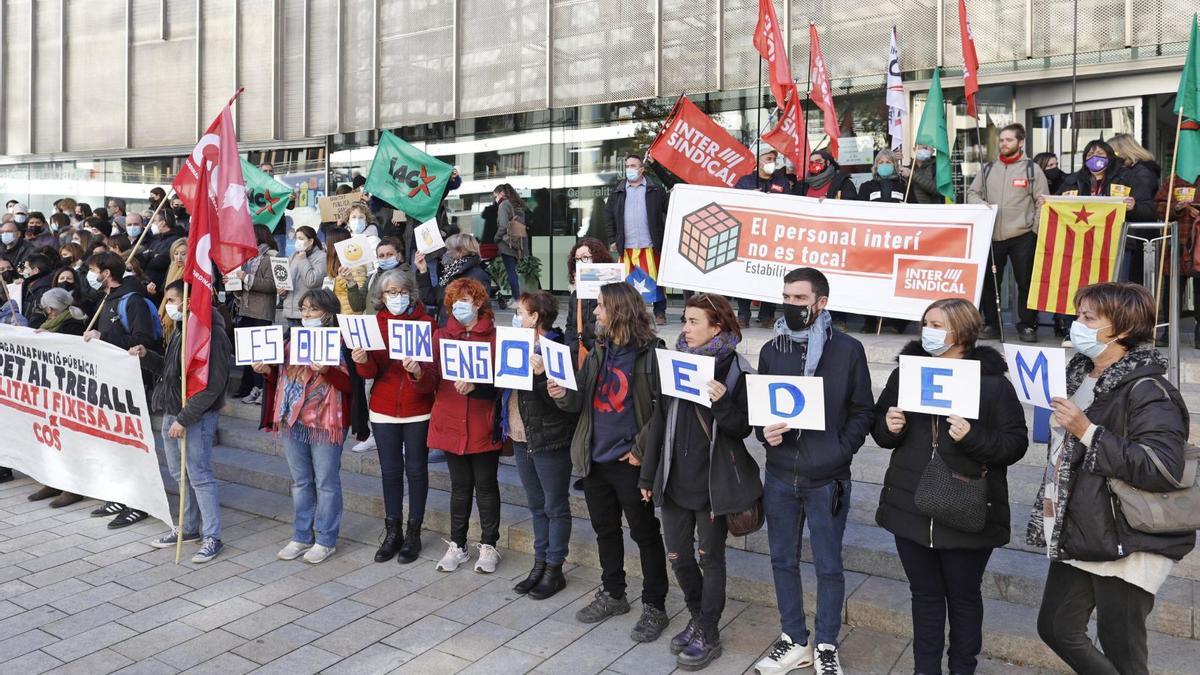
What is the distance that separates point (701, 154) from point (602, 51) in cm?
663

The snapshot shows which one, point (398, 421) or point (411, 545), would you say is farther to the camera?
point (411, 545)

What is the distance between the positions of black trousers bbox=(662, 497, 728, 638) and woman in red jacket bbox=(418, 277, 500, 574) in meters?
1.64

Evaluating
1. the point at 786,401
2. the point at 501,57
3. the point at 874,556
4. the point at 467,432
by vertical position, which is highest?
the point at 501,57

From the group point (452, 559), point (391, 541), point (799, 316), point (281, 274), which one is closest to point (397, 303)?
point (391, 541)

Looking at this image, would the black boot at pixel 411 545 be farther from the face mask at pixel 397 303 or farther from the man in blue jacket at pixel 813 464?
the man in blue jacket at pixel 813 464

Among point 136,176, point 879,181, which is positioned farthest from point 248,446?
point 136,176

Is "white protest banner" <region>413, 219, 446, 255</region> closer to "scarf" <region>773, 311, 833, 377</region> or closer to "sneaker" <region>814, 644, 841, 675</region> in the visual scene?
"scarf" <region>773, 311, 833, 377</region>

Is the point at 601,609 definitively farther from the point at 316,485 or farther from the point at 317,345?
the point at 317,345

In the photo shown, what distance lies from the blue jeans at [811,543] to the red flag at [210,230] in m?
4.34

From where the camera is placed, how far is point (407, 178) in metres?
11.9

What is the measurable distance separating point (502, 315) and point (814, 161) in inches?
192

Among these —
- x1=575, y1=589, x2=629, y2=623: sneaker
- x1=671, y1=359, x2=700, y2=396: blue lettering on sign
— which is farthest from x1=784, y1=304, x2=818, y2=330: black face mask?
x1=575, y1=589, x2=629, y2=623: sneaker

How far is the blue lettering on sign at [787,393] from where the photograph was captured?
15.0 ft

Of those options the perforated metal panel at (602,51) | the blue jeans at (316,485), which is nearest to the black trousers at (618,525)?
the blue jeans at (316,485)
